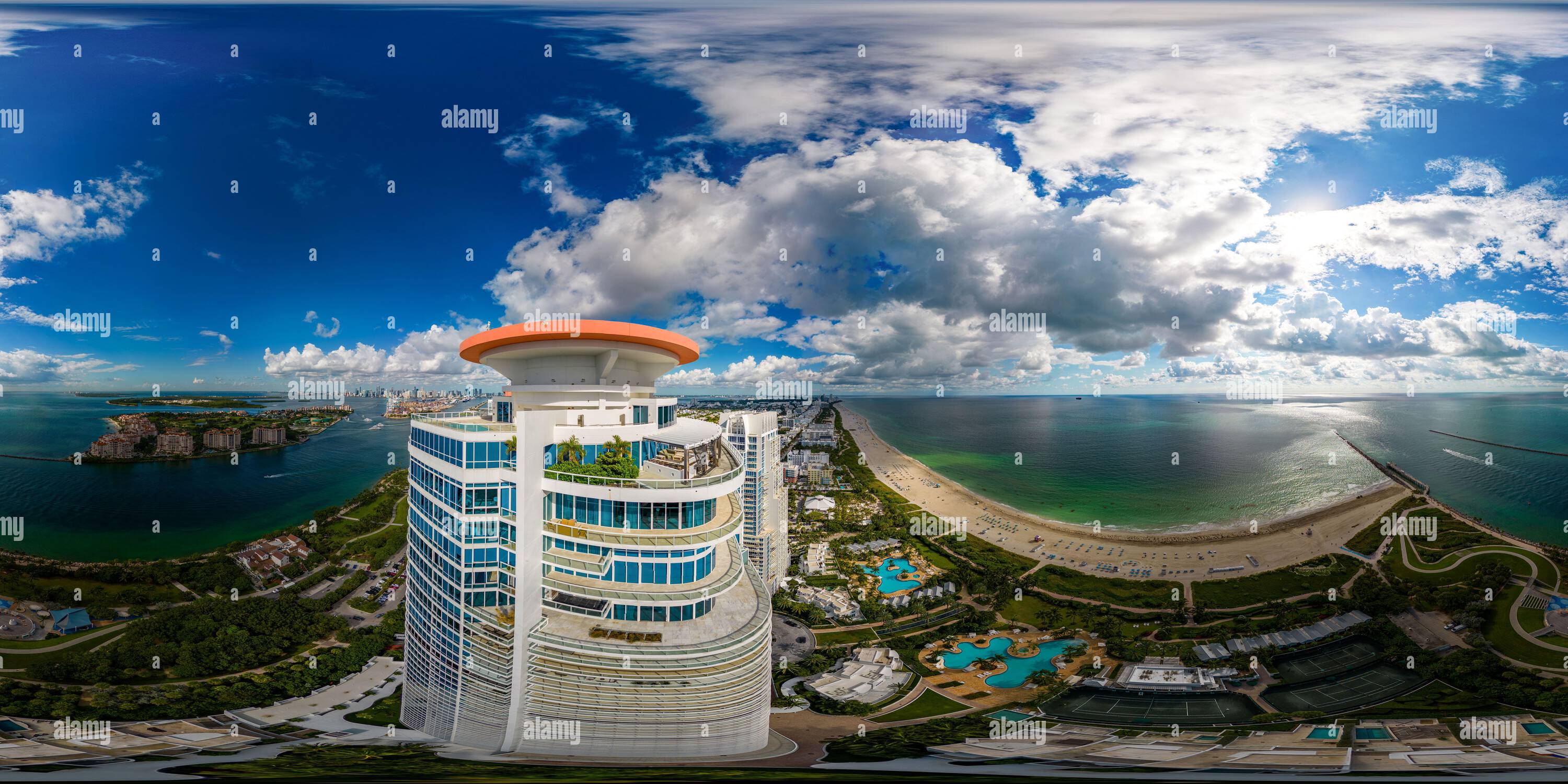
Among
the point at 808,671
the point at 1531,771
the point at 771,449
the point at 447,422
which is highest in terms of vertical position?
A: the point at 447,422

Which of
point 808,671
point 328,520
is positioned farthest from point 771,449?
point 328,520

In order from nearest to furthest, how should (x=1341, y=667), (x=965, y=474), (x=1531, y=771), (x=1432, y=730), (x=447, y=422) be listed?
(x=1531, y=771) → (x=447, y=422) → (x=1432, y=730) → (x=1341, y=667) → (x=965, y=474)

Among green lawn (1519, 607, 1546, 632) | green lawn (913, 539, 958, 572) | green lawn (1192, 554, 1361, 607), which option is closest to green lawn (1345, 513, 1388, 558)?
green lawn (1192, 554, 1361, 607)

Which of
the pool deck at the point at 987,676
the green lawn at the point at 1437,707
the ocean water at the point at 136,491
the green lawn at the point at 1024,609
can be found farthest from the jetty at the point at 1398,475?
the ocean water at the point at 136,491

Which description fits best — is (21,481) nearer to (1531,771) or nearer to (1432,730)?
(1531,771)

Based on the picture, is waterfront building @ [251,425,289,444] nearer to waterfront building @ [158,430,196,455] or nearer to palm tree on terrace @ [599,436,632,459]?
waterfront building @ [158,430,196,455]

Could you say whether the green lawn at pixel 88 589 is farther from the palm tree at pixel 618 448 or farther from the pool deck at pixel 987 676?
the pool deck at pixel 987 676

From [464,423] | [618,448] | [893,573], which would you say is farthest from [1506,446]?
[464,423]

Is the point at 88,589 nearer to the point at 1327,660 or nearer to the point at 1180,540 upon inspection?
the point at 1327,660
